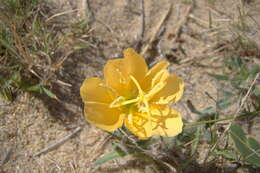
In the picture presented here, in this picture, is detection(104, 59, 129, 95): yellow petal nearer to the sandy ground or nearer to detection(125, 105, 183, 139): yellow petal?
detection(125, 105, 183, 139): yellow petal

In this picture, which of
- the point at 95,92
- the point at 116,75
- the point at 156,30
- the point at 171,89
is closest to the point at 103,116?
the point at 95,92

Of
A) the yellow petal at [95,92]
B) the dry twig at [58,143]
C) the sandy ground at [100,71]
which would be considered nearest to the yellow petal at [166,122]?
the yellow petal at [95,92]

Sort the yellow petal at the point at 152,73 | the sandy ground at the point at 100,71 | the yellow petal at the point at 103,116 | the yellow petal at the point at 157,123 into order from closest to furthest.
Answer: the yellow petal at the point at 103,116 → the yellow petal at the point at 157,123 → the yellow petal at the point at 152,73 → the sandy ground at the point at 100,71

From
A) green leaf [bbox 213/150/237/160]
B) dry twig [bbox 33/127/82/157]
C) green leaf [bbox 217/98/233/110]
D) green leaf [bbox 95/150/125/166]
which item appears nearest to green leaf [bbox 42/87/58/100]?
dry twig [bbox 33/127/82/157]

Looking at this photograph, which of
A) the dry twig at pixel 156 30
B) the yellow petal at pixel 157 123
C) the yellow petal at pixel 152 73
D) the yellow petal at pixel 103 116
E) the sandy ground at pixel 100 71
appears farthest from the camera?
the dry twig at pixel 156 30

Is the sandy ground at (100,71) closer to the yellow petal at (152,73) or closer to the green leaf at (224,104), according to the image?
the green leaf at (224,104)

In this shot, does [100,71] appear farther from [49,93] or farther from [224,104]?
[224,104]
